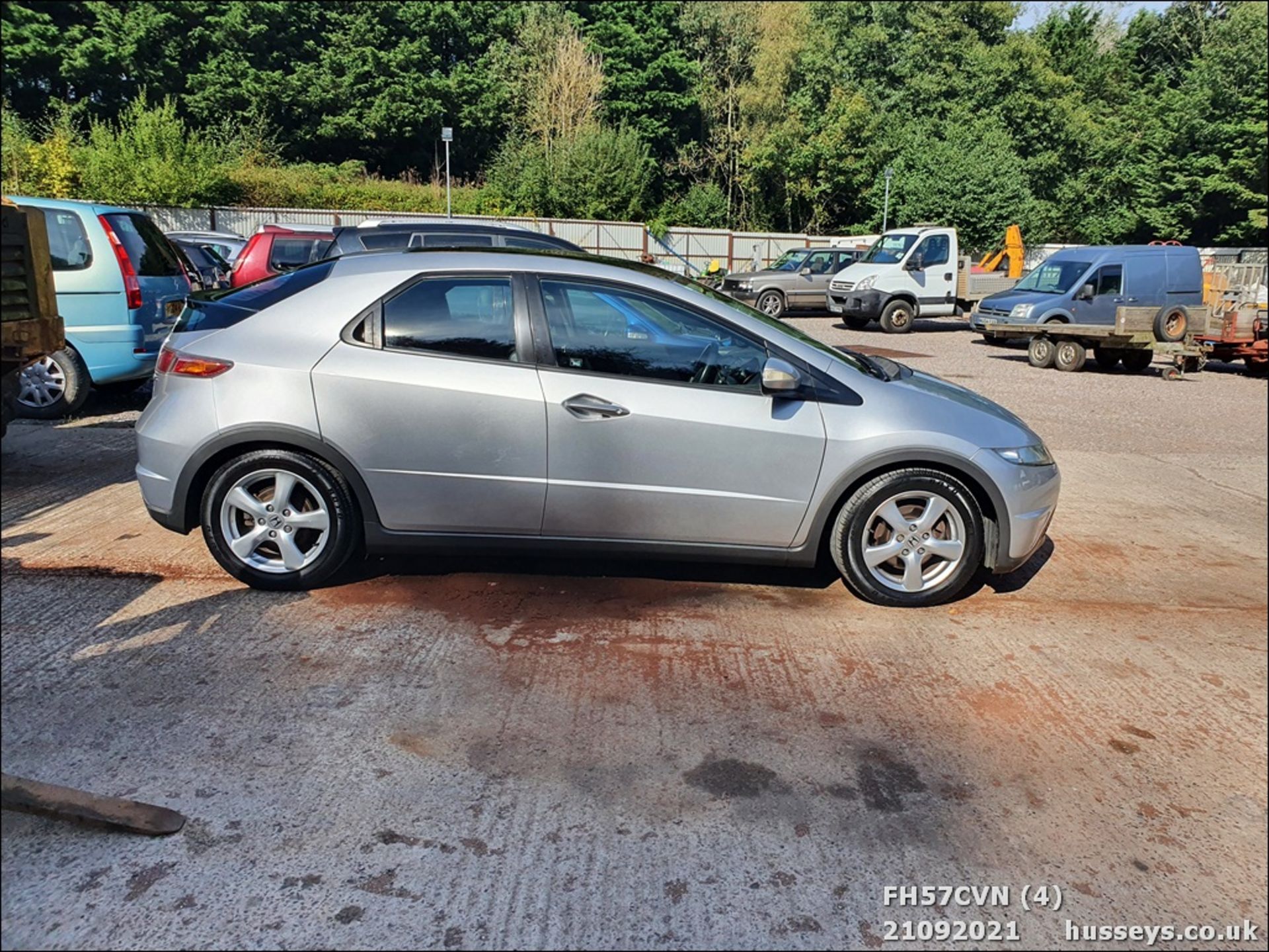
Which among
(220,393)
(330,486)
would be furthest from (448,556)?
(220,393)

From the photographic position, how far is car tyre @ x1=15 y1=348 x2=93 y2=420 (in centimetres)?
806

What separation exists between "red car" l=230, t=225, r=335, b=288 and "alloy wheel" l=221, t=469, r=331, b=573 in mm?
9601

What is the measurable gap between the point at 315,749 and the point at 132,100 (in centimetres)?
4079

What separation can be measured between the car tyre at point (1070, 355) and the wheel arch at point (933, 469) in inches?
487

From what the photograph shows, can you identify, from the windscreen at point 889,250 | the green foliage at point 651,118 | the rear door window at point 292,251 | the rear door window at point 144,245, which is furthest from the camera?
the green foliage at point 651,118

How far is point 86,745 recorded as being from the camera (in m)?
3.25

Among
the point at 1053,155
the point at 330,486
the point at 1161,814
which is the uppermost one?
the point at 1053,155

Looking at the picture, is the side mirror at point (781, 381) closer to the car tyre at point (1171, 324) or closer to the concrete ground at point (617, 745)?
the concrete ground at point (617, 745)

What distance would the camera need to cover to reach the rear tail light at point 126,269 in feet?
26.9

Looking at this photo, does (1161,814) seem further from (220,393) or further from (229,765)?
(220,393)

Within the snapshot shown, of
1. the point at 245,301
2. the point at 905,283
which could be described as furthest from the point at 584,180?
the point at 245,301

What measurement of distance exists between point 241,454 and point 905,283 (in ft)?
63.5

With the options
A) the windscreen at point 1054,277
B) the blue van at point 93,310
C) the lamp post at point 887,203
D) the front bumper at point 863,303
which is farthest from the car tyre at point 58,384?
the lamp post at point 887,203

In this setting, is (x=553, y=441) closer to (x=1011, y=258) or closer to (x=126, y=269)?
(x=126, y=269)
